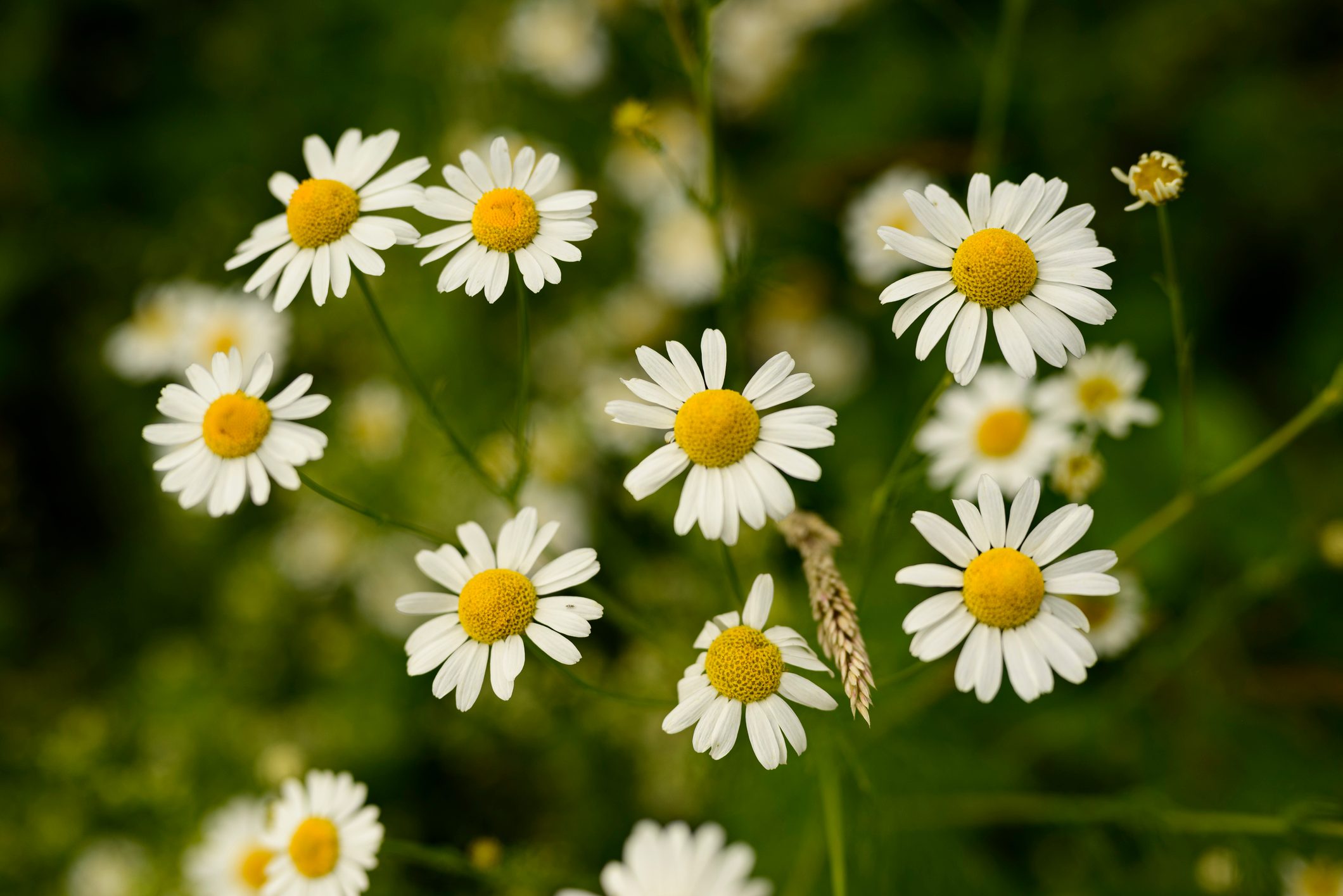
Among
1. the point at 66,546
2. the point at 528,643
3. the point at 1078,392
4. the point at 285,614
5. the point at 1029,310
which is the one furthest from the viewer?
the point at 66,546

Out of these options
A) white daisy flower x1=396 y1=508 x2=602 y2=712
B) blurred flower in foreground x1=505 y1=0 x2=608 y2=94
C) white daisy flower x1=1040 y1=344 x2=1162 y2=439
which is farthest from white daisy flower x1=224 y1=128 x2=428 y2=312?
blurred flower in foreground x1=505 y1=0 x2=608 y2=94

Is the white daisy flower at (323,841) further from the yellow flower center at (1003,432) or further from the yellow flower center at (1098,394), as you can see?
the yellow flower center at (1098,394)

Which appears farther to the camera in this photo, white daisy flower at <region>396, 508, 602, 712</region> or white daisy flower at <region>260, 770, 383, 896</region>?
white daisy flower at <region>260, 770, 383, 896</region>

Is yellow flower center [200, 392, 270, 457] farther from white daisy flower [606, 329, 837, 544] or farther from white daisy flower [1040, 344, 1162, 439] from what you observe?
white daisy flower [1040, 344, 1162, 439]

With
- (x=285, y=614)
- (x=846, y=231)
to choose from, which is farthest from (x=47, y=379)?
(x=846, y=231)

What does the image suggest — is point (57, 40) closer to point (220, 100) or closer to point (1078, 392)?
point (220, 100)

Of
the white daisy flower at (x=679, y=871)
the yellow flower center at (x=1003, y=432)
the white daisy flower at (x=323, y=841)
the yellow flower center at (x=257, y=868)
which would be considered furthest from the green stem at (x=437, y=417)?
the yellow flower center at (x=1003, y=432)
